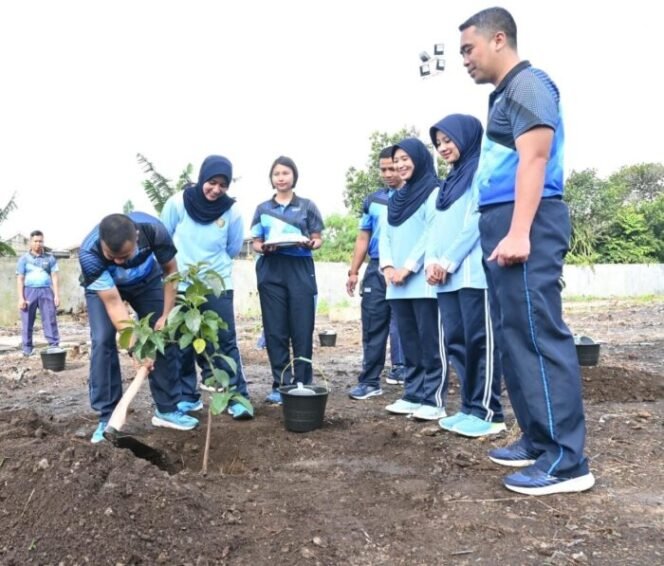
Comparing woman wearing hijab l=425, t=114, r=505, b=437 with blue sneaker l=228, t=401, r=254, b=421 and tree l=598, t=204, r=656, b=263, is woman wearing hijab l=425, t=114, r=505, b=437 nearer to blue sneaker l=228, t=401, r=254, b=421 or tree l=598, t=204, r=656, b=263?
blue sneaker l=228, t=401, r=254, b=421

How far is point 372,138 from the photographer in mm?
25797

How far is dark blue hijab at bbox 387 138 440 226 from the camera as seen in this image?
427cm

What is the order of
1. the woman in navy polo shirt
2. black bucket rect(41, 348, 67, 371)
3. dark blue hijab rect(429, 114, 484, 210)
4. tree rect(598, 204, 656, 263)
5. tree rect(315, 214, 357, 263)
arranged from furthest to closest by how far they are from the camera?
tree rect(598, 204, 656, 263) → tree rect(315, 214, 357, 263) → black bucket rect(41, 348, 67, 371) → the woman in navy polo shirt → dark blue hijab rect(429, 114, 484, 210)

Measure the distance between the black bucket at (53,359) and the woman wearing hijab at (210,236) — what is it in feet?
9.78

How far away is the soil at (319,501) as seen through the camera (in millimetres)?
2098

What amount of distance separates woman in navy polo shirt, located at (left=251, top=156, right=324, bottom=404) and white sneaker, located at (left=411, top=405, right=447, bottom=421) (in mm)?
1004

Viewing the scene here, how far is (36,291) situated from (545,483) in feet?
26.0

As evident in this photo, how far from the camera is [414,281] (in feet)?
13.6

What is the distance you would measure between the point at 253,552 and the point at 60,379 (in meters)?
4.74

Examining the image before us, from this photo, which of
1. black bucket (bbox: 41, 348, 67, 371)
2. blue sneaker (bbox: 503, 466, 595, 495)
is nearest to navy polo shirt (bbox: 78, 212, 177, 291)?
blue sneaker (bbox: 503, 466, 595, 495)

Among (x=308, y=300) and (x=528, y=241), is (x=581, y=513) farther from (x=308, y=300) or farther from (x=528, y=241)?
(x=308, y=300)

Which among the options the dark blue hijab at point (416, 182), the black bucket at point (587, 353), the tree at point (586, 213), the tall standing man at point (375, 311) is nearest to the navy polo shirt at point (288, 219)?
the tall standing man at point (375, 311)

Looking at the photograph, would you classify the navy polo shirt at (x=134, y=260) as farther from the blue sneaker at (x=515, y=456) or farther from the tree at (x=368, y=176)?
the tree at (x=368, y=176)

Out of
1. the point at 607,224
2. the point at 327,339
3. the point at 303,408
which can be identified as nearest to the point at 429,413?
the point at 303,408
